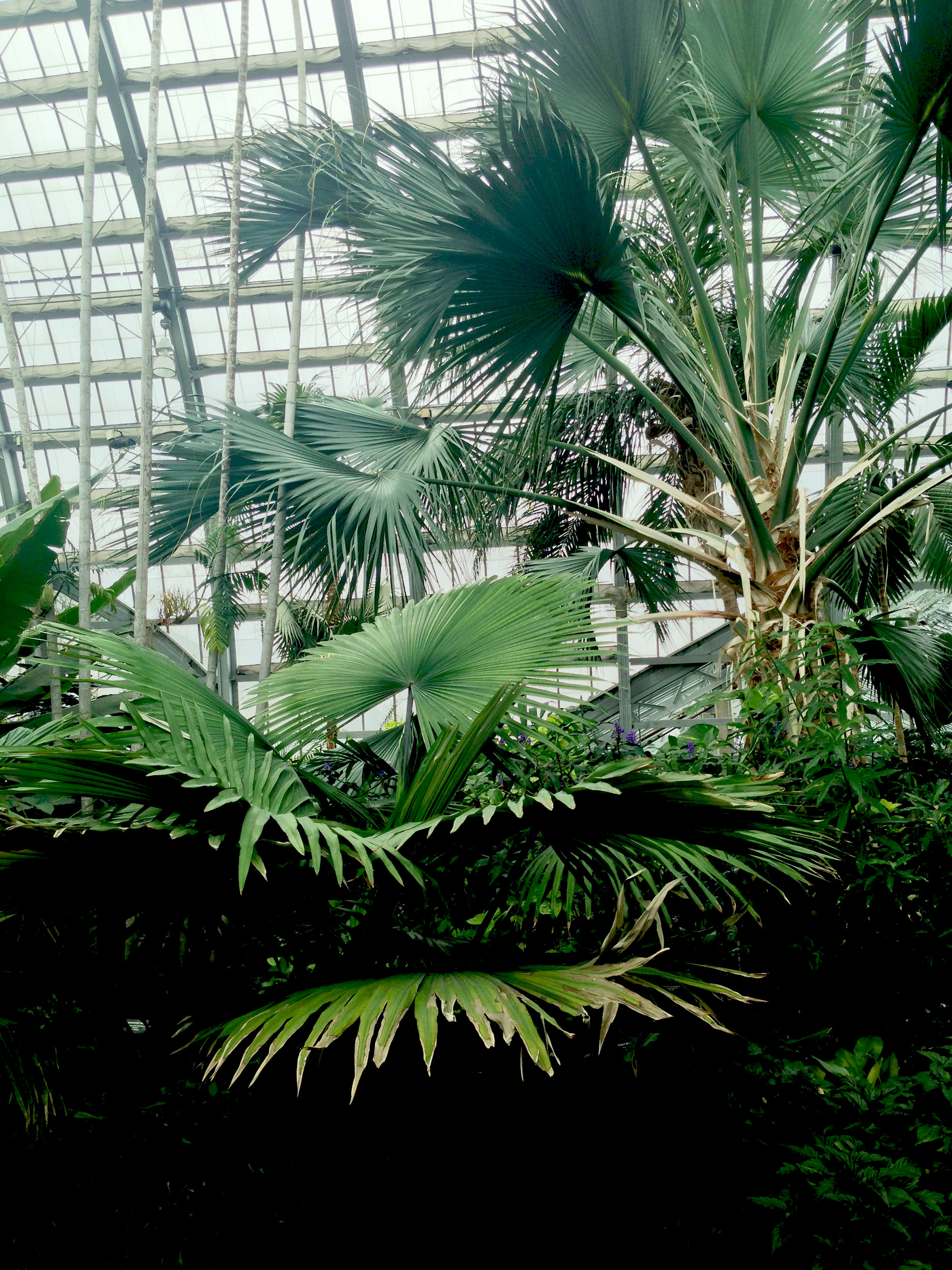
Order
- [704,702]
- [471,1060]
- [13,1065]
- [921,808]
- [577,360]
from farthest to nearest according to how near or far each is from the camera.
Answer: [577,360]
[704,702]
[921,808]
[471,1060]
[13,1065]

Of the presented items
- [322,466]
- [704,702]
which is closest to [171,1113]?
[704,702]

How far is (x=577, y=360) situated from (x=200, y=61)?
549 centimetres

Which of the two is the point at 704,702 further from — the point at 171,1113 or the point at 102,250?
the point at 102,250

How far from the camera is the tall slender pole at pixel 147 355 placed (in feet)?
7.36

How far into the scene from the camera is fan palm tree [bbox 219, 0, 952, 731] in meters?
2.41

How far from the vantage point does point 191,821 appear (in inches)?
57.4

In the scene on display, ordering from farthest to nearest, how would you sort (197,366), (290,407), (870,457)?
(197,366) → (870,457) → (290,407)

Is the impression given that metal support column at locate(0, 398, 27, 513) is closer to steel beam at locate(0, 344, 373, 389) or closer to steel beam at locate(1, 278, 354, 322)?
steel beam at locate(0, 344, 373, 389)

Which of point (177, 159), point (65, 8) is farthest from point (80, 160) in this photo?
point (65, 8)

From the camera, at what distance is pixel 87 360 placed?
2141mm

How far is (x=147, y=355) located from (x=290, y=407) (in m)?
0.71

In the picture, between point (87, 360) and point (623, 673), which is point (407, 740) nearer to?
point (87, 360)

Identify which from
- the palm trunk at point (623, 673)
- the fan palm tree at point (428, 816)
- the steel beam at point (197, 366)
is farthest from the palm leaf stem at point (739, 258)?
the steel beam at point (197, 366)

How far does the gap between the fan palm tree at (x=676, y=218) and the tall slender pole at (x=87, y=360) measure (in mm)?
590
